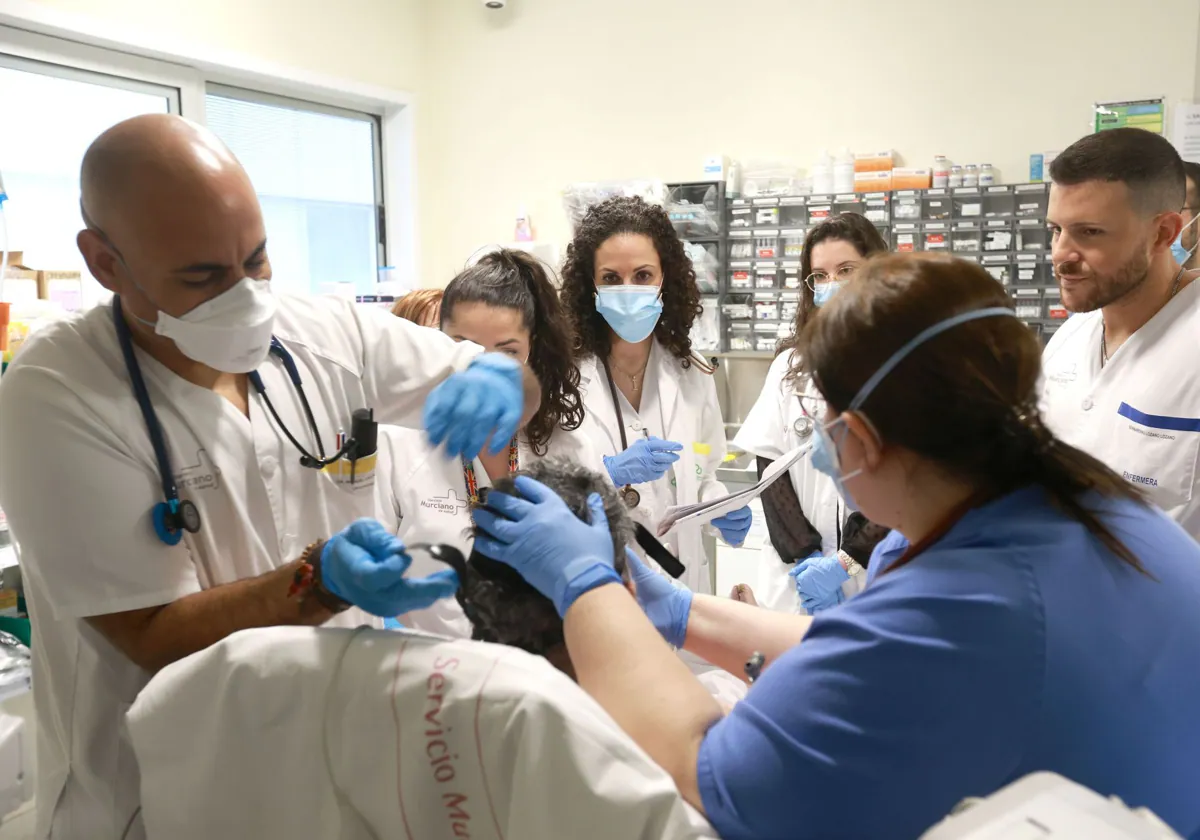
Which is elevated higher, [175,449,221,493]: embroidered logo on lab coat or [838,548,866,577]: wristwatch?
[175,449,221,493]: embroidered logo on lab coat

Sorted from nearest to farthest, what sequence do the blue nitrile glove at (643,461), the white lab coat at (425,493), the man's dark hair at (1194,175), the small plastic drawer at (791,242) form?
the white lab coat at (425,493)
the blue nitrile glove at (643,461)
the man's dark hair at (1194,175)
the small plastic drawer at (791,242)

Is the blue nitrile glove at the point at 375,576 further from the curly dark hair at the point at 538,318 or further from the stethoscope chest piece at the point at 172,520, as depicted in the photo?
the curly dark hair at the point at 538,318

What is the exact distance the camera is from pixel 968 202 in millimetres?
3510

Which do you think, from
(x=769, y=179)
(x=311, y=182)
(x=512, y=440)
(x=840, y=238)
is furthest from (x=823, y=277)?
(x=311, y=182)

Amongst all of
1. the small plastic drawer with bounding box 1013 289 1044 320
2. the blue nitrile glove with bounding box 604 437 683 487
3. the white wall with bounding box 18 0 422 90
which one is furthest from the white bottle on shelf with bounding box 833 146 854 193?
the white wall with bounding box 18 0 422 90

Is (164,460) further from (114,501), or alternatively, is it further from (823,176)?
(823,176)

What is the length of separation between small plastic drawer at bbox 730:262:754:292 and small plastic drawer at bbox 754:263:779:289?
0.02m

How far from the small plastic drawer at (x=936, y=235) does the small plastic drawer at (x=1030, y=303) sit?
35cm

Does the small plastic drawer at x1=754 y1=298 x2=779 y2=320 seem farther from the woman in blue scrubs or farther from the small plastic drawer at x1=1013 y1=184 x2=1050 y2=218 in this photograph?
the woman in blue scrubs

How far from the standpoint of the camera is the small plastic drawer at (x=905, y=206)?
3559 millimetres

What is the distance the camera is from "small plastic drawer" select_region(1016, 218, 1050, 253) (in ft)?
11.1

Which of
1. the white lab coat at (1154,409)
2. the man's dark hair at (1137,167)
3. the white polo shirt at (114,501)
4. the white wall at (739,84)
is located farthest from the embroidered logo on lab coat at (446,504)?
the white wall at (739,84)

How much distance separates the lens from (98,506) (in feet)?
3.39

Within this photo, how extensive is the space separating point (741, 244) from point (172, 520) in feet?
10.7
